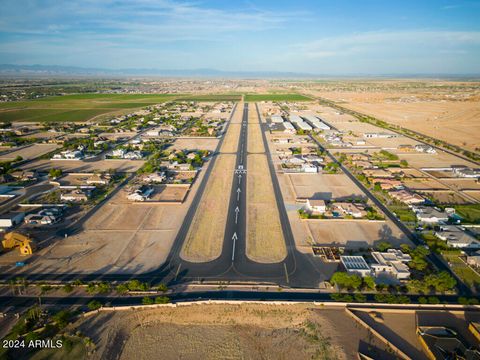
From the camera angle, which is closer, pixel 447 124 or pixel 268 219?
pixel 268 219

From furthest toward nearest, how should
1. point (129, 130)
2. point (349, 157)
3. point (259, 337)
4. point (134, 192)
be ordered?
1. point (129, 130)
2. point (349, 157)
3. point (134, 192)
4. point (259, 337)

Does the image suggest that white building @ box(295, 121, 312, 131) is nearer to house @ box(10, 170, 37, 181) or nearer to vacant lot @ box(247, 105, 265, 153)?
vacant lot @ box(247, 105, 265, 153)

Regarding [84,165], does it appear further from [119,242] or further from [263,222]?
[263,222]

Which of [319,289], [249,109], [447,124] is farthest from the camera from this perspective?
[249,109]

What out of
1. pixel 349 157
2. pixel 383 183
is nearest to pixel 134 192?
pixel 383 183

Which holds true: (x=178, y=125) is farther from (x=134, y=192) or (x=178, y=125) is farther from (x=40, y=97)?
(x=40, y=97)

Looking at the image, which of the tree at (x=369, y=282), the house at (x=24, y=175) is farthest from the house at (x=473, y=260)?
the house at (x=24, y=175)

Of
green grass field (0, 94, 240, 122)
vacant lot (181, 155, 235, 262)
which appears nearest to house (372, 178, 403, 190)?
vacant lot (181, 155, 235, 262)
